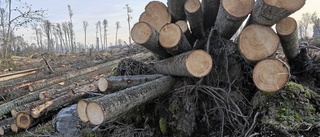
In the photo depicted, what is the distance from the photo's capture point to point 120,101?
101 inches

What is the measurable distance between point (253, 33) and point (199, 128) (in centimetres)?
136

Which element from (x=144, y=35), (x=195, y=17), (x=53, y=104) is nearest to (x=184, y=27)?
(x=195, y=17)

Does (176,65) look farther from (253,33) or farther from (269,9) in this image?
(269,9)

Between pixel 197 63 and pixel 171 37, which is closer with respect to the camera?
pixel 197 63

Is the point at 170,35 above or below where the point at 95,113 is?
above

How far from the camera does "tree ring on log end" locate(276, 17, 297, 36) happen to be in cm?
295

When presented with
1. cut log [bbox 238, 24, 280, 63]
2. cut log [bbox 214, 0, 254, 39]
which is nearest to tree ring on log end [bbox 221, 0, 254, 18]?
cut log [bbox 214, 0, 254, 39]

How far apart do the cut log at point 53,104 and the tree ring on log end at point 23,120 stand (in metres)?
0.12

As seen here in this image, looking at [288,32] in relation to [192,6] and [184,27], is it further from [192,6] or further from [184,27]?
[184,27]

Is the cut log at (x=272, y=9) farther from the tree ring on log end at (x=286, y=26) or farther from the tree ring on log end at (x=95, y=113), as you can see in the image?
the tree ring on log end at (x=95, y=113)

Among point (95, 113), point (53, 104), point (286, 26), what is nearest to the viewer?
point (95, 113)

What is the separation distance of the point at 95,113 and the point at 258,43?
6.32 ft

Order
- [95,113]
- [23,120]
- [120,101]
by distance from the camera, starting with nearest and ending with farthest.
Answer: [95,113], [120,101], [23,120]

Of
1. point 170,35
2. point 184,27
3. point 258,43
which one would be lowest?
point 258,43
